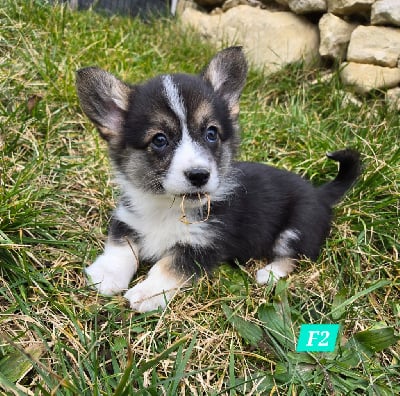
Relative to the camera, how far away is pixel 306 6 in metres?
5.62

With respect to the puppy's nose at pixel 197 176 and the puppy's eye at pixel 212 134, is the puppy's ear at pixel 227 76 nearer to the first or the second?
the puppy's eye at pixel 212 134

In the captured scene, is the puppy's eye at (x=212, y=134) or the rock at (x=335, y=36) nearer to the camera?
the puppy's eye at (x=212, y=134)

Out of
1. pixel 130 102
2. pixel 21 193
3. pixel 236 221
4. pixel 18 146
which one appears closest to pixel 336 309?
pixel 236 221

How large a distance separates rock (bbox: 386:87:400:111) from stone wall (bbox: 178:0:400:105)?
0.02 m

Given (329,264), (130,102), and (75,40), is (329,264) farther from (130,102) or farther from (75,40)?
(75,40)

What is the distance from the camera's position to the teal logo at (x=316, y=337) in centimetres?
221

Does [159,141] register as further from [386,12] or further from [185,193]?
[386,12]

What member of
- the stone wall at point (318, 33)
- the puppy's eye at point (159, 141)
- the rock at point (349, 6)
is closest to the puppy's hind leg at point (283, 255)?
the puppy's eye at point (159, 141)

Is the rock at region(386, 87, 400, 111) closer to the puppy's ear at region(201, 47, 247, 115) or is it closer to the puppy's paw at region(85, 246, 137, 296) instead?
the puppy's ear at region(201, 47, 247, 115)

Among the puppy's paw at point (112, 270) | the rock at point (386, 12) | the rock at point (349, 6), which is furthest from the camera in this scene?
the rock at point (349, 6)

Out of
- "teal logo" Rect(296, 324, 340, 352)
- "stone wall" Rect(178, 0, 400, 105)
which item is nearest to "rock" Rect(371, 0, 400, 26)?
"stone wall" Rect(178, 0, 400, 105)

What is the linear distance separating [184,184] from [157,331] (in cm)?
73

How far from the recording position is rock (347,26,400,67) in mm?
4922

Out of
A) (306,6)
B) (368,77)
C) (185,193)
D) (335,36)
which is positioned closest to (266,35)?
(306,6)
